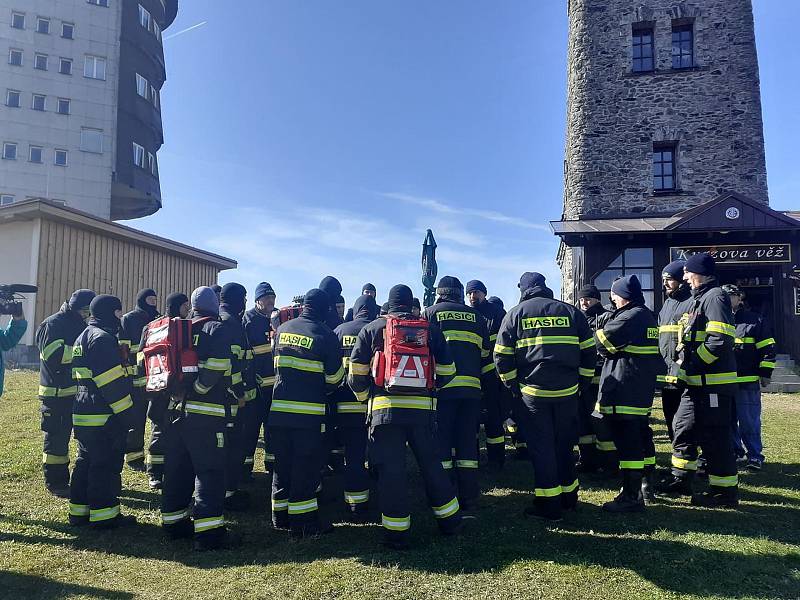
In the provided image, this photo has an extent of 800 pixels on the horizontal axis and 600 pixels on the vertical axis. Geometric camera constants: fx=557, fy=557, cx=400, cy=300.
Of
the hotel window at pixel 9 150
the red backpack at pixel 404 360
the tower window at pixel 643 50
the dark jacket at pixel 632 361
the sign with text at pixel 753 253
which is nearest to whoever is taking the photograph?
the red backpack at pixel 404 360

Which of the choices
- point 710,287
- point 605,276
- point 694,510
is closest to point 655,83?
point 605,276

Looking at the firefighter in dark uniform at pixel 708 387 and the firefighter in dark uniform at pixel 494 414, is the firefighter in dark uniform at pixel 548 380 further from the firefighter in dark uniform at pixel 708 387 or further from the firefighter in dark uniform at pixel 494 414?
the firefighter in dark uniform at pixel 494 414

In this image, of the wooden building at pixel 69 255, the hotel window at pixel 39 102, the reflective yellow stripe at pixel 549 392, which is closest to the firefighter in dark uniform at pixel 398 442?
the reflective yellow stripe at pixel 549 392

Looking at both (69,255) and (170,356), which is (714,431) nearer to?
(170,356)

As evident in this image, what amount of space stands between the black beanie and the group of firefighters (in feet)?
0.04

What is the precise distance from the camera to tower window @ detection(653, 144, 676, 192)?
17984 mm

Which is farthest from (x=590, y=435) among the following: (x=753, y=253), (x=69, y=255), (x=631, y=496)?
(x=69, y=255)

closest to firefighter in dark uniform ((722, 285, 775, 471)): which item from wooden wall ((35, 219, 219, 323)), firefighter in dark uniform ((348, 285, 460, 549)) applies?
firefighter in dark uniform ((348, 285, 460, 549))

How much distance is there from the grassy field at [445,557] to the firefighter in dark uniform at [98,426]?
19 cm

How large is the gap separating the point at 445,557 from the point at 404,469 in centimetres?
78

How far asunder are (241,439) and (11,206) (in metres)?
15.8

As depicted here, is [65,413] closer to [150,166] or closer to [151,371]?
[151,371]

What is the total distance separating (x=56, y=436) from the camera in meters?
5.96

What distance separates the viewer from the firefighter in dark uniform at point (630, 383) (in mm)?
5379
